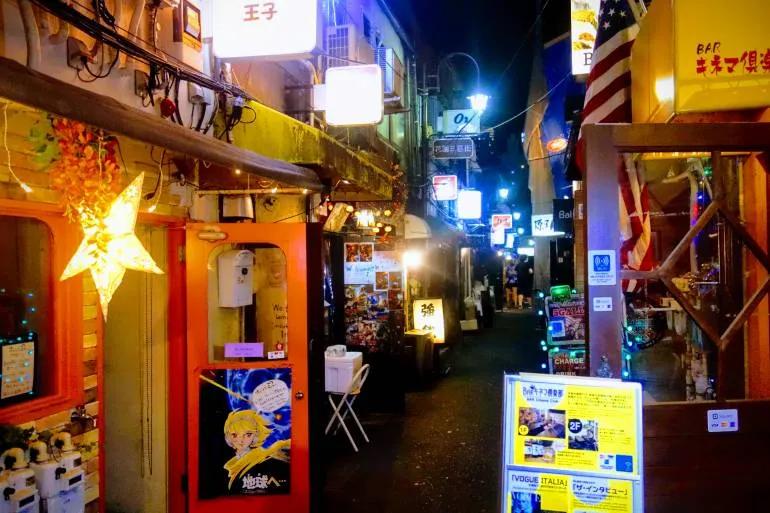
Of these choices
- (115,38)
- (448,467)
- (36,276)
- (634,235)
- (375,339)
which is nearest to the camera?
(115,38)

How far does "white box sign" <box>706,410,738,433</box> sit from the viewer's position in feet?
12.0

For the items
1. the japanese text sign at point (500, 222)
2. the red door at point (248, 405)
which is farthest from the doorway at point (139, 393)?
the japanese text sign at point (500, 222)

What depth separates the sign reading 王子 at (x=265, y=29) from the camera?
5.44 m

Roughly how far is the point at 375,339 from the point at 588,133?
726 cm

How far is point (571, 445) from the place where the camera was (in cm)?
350

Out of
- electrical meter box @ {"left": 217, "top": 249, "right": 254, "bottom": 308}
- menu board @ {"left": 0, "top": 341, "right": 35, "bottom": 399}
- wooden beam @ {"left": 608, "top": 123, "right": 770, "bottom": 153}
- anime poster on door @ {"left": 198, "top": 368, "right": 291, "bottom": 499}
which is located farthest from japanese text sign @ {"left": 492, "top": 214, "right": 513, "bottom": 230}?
menu board @ {"left": 0, "top": 341, "right": 35, "bottom": 399}

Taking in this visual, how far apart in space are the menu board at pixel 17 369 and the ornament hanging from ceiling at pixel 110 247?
0.60m

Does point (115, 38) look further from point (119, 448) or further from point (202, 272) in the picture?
point (119, 448)

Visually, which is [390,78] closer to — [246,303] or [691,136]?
[246,303]

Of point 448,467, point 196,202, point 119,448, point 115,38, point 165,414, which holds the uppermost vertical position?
point 115,38

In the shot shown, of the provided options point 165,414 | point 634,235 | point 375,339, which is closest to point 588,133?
point 634,235

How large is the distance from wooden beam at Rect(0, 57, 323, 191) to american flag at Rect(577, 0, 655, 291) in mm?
3235

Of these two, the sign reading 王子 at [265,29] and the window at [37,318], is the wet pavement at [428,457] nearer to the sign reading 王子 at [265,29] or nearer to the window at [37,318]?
the window at [37,318]

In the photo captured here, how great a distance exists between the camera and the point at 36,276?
14.1 feet
